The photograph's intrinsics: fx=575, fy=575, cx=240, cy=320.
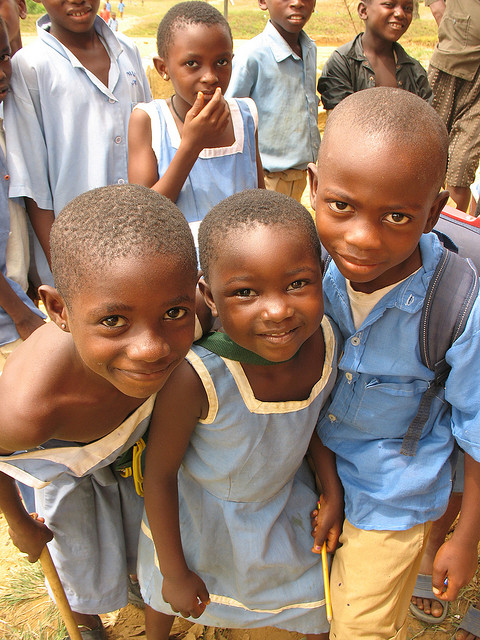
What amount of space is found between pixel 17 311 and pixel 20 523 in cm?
72

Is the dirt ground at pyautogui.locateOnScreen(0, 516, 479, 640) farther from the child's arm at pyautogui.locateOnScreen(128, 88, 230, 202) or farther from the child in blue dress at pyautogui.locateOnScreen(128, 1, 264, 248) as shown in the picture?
the child's arm at pyautogui.locateOnScreen(128, 88, 230, 202)

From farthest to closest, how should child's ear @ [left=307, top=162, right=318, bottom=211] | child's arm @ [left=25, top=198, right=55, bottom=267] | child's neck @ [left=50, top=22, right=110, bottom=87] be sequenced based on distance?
child's neck @ [left=50, top=22, right=110, bottom=87]
child's arm @ [left=25, top=198, right=55, bottom=267]
child's ear @ [left=307, top=162, right=318, bottom=211]

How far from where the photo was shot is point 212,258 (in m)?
1.34

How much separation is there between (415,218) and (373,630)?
3.67ft

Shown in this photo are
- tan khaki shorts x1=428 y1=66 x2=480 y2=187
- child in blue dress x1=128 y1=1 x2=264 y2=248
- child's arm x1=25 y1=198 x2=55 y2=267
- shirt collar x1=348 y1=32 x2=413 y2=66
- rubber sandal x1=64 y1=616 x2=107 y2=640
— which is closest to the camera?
rubber sandal x1=64 y1=616 x2=107 y2=640

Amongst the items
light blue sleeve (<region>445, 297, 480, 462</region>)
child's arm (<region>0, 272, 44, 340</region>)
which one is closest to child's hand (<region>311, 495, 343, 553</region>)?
light blue sleeve (<region>445, 297, 480, 462</region>)

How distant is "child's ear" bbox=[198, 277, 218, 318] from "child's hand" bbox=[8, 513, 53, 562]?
756mm

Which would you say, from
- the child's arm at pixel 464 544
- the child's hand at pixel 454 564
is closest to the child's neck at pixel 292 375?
the child's arm at pixel 464 544

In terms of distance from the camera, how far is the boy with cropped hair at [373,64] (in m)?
3.40

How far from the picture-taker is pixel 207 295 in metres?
1.41

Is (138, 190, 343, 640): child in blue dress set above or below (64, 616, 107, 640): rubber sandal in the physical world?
above

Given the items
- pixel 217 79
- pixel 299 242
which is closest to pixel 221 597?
pixel 299 242

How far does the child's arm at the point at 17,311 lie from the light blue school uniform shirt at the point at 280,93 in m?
2.00

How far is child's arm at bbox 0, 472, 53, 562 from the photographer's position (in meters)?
1.50
